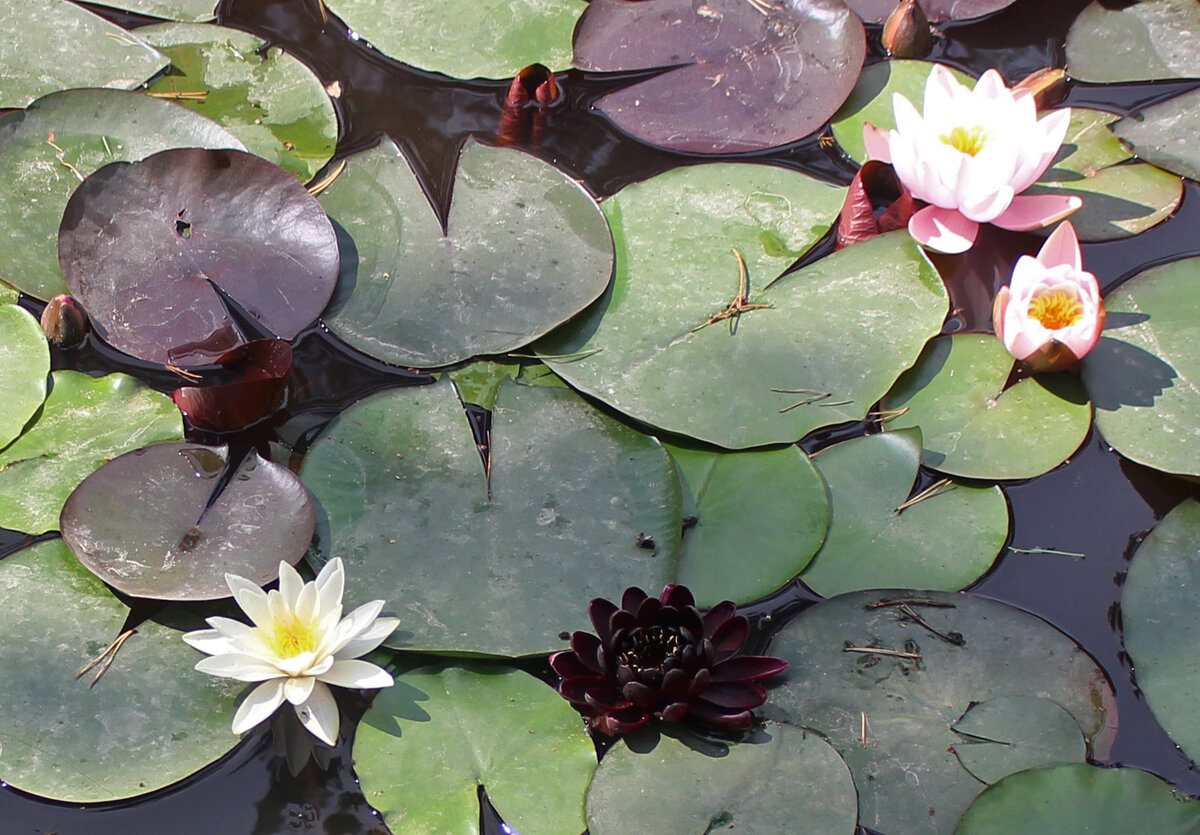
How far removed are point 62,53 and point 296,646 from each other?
2.23 metres

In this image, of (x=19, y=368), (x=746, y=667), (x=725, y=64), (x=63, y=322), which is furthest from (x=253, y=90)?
(x=746, y=667)

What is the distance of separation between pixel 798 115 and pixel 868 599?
165 cm

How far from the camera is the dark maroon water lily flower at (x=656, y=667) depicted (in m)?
2.07

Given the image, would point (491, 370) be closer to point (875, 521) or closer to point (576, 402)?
point (576, 402)

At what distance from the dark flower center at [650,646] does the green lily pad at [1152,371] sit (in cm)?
131

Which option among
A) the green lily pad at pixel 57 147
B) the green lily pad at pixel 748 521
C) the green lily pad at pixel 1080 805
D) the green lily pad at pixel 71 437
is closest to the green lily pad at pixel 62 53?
the green lily pad at pixel 57 147

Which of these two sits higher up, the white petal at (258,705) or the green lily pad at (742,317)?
the green lily pad at (742,317)

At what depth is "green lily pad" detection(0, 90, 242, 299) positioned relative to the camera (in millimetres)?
2736

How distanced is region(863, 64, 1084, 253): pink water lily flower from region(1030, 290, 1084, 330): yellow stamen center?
0.28m

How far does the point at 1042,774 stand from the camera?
2010 mm

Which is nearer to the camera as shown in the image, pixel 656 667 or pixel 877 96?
pixel 656 667

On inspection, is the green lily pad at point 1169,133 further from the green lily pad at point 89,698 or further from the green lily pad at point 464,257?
the green lily pad at point 89,698

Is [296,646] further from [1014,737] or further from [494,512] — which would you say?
[1014,737]

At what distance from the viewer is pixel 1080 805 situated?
1.99 meters
